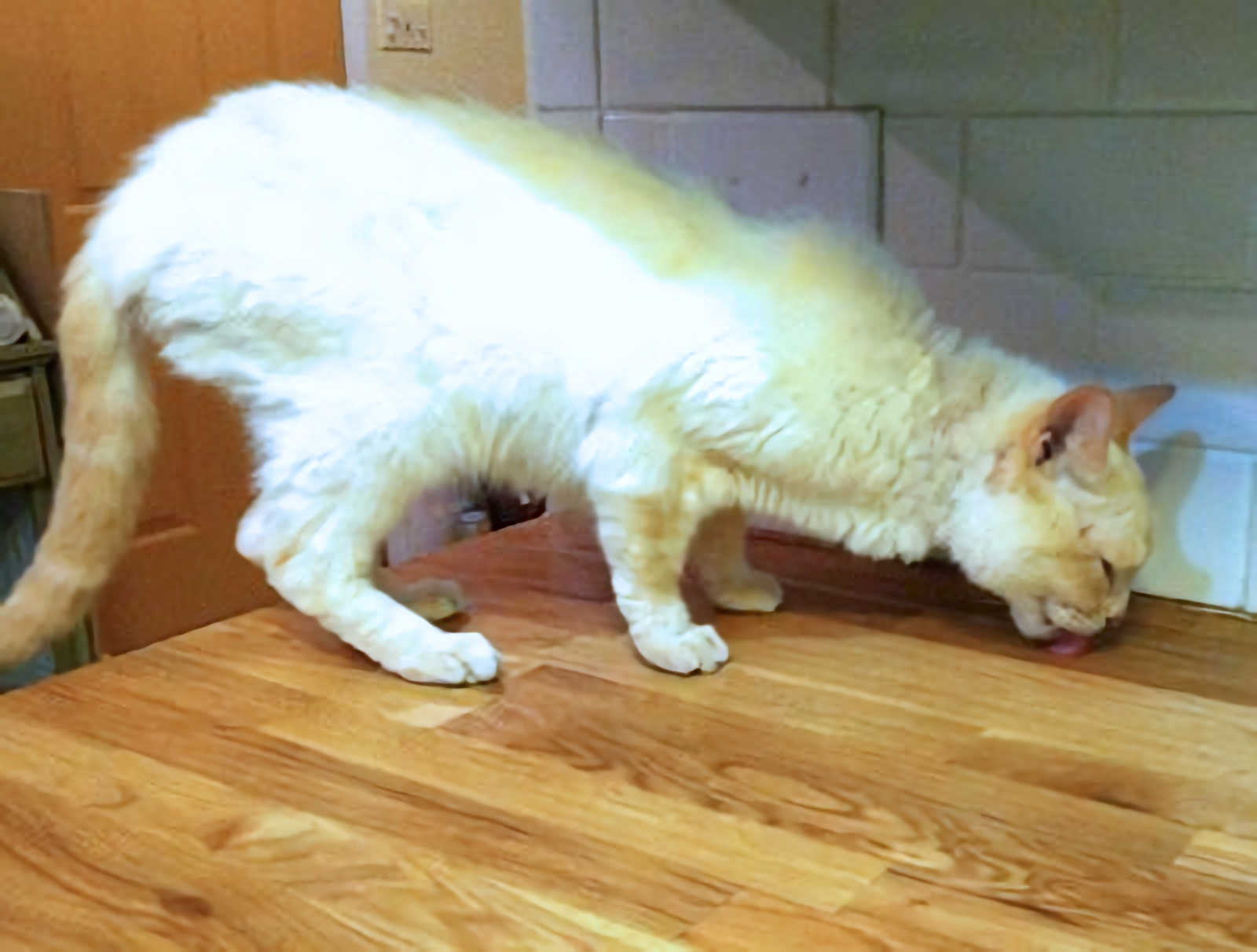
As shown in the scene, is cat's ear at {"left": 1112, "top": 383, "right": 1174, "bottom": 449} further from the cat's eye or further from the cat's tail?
the cat's tail

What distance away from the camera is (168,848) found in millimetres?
908

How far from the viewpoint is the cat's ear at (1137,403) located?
128 cm

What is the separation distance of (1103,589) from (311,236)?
797 mm

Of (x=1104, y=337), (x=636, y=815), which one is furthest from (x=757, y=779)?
(x=1104, y=337)

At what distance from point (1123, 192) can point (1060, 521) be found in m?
0.35

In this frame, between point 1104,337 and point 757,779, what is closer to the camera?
point 757,779

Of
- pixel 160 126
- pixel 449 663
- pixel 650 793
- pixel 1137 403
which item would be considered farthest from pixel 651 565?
pixel 160 126

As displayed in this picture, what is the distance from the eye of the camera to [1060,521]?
1269 millimetres

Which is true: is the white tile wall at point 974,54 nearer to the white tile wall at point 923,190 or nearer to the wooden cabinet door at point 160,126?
the white tile wall at point 923,190

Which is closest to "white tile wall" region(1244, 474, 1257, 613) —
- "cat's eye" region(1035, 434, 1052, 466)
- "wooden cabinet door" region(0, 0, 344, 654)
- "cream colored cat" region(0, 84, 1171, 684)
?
"cream colored cat" region(0, 84, 1171, 684)

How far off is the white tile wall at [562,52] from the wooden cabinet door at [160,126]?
3.61 feet

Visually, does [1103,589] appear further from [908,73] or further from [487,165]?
[487,165]

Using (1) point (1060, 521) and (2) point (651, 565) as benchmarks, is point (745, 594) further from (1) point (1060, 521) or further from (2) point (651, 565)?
(1) point (1060, 521)

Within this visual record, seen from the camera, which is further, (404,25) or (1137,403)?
(404,25)
